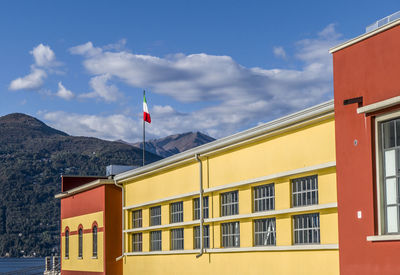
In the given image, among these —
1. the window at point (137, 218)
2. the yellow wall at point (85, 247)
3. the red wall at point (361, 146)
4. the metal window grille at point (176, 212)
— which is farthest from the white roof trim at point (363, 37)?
the yellow wall at point (85, 247)

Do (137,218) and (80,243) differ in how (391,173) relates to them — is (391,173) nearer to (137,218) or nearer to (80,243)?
(137,218)

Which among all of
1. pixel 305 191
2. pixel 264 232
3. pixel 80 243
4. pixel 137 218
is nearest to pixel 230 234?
pixel 264 232

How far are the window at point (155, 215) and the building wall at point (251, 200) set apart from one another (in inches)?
10.0

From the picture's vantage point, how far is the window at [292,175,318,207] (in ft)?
60.6

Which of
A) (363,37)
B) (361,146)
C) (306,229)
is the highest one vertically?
(363,37)

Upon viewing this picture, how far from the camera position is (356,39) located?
49.9 feet

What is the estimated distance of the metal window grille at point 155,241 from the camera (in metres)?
28.8

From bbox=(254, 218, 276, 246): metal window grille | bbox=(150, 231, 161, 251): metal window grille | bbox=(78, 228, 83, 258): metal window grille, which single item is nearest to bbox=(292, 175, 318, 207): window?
bbox=(254, 218, 276, 246): metal window grille

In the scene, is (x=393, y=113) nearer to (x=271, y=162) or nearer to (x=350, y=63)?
(x=350, y=63)

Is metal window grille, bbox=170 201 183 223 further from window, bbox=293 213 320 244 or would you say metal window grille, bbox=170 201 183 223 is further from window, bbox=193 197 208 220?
window, bbox=293 213 320 244

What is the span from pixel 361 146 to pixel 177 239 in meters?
13.5

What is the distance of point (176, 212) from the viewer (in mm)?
27016

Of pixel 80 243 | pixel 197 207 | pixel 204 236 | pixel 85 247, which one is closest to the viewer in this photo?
pixel 204 236

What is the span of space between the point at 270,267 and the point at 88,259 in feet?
57.3
